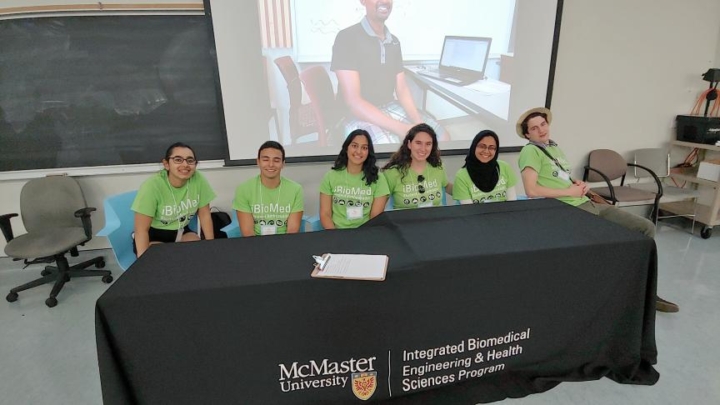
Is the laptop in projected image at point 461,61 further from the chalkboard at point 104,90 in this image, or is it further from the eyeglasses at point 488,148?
the chalkboard at point 104,90

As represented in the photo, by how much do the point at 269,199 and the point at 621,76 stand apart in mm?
3607

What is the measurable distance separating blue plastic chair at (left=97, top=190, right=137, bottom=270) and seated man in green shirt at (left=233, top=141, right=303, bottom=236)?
735mm

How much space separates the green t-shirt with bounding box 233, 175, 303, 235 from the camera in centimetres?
208

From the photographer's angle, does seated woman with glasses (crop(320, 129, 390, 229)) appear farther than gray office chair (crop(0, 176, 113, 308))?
No

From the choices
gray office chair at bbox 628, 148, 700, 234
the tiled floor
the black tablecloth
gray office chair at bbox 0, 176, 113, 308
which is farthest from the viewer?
gray office chair at bbox 628, 148, 700, 234

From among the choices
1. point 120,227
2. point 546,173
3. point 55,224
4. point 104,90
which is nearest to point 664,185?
point 546,173

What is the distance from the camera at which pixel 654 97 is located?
11.8 feet

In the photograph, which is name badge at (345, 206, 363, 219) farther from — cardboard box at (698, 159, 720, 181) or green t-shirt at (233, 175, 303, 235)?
cardboard box at (698, 159, 720, 181)

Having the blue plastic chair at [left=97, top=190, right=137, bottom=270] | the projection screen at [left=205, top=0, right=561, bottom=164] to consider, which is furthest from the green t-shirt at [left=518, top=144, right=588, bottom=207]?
the blue plastic chair at [left=97, top=190, right=137, bottom=270]

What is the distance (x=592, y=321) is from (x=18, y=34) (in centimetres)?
401

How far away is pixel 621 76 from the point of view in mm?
3471

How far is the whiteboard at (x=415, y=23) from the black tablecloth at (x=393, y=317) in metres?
1.80

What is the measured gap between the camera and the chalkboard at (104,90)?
2.57 meters

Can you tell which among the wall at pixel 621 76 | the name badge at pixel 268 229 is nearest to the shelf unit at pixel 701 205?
the wall at pixel 621 76
